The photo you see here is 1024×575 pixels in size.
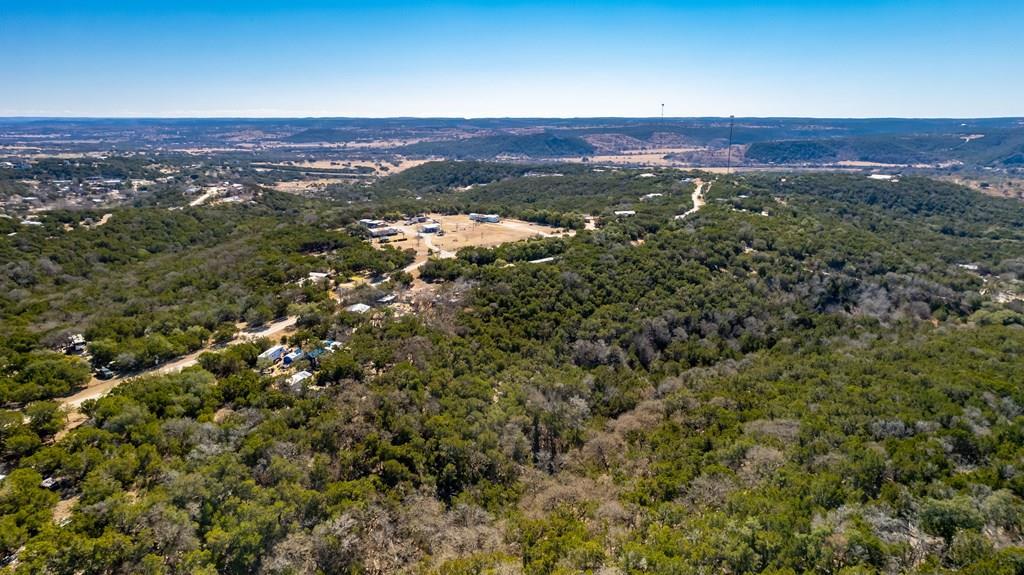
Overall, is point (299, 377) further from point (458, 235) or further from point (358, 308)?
point (458, 235)

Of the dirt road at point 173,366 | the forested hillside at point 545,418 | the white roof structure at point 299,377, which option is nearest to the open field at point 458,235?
the forested hillside at point 545,418

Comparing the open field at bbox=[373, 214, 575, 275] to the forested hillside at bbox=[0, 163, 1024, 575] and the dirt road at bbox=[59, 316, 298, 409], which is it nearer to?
the forested hillside at bbox=[0, 163, 1024, 575]

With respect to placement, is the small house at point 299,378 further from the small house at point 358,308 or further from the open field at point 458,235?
the open field at point 458,235

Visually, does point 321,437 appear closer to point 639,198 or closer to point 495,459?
point 495,459

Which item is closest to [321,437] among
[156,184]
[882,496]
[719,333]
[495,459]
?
[495,459]

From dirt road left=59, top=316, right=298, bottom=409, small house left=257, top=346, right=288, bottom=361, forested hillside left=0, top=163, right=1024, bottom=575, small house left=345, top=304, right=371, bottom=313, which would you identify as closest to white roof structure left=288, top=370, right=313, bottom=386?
forested hillside left=0, top=163, right=1024, bottom=575

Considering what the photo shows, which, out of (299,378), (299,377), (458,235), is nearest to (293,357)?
(299,377)

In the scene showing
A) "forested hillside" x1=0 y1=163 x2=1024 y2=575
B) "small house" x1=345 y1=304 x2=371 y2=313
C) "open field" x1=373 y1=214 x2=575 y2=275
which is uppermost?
"open field" x1=373 y1=214 x2=575 y2=275

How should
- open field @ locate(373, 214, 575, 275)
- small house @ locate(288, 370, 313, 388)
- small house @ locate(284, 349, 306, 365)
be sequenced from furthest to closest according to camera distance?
open field @ locate(373, 214, 575, 275), small house @ locate(284, 349, 306, 365), small house @ locate(288, 370, 313, 388)
